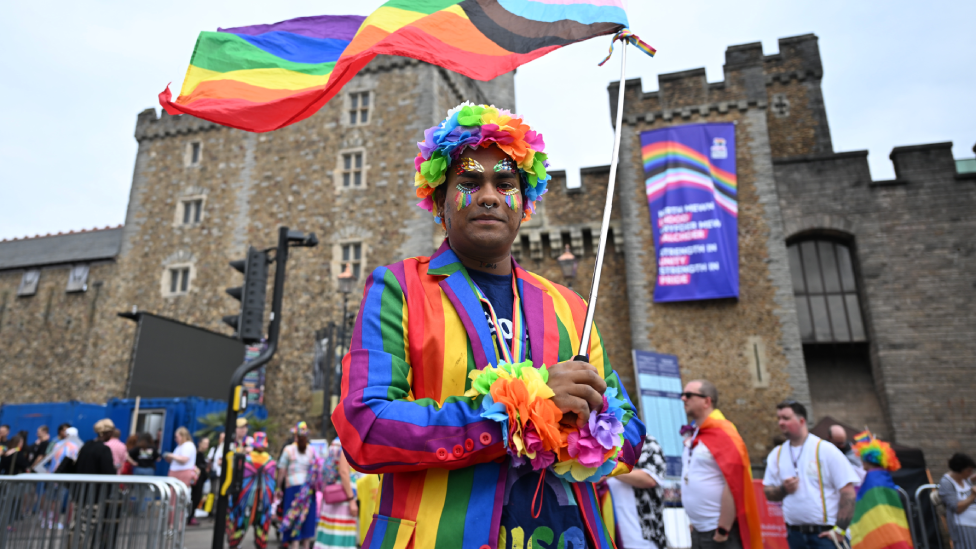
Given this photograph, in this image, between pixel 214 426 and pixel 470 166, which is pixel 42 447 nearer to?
pixel 214 426

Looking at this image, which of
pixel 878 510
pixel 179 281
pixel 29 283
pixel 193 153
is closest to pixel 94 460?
pixel 878 510

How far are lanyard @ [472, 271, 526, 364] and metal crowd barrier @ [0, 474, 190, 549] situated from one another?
434 cm

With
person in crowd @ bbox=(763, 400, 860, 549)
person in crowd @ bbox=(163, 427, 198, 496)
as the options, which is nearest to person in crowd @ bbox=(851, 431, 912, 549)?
person in crowd @ bbox=(763, 400, 860, 549)

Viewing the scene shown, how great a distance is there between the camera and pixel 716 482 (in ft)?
16.1

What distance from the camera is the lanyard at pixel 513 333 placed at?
1780 mm

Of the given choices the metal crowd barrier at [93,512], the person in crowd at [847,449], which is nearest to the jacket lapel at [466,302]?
the metal crowd barrier at [93,512]

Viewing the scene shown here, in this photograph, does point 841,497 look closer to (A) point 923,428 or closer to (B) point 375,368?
(B) point 375,368

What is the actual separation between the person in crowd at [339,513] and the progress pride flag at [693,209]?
11.4 m

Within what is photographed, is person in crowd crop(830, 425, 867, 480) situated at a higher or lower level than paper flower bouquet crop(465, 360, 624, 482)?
lower

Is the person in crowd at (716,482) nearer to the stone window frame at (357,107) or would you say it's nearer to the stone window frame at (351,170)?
the stone window frame at (351,170)

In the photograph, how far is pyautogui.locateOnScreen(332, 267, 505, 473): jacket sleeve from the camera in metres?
1.46

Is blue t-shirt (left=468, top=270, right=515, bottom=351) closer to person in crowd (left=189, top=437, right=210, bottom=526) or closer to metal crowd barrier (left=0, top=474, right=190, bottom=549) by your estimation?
metal crowd barrier (left=0, top=474, right=190, bottom=549)

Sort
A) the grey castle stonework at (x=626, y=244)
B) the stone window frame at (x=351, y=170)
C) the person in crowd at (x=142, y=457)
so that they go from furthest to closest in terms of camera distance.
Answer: the stone window frame at (x=351, y=170) → the grey castle stonework at (x=626, y=244) → the person in crowd at (x=142, y=457)

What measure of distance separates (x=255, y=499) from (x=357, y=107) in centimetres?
1593
